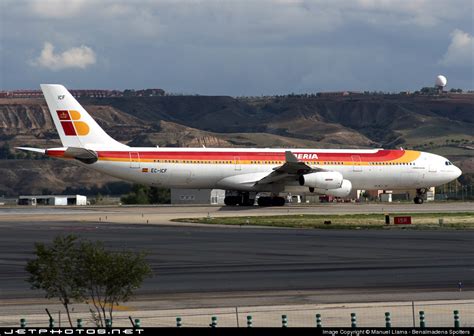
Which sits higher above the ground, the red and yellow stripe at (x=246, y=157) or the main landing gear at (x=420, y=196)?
the red and yellow stripe at (x=246, y=157)

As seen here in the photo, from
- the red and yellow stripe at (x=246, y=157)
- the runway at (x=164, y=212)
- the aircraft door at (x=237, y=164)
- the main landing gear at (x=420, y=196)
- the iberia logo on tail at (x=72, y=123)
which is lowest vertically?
the runway at (x=164, y=212)

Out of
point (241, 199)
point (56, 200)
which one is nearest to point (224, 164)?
point (241, 199)

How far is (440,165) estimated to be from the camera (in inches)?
3725

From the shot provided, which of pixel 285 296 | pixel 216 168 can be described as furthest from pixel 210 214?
pixel 285 296

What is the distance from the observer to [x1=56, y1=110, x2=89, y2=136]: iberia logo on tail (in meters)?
83.6

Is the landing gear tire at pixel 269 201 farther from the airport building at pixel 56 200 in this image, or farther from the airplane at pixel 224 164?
the airport building at pixel 56 200

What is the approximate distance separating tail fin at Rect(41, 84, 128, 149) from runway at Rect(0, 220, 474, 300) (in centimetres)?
1589

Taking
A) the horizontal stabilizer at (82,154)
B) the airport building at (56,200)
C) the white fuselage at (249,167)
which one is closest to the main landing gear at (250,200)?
the white fuselage at (249,167)

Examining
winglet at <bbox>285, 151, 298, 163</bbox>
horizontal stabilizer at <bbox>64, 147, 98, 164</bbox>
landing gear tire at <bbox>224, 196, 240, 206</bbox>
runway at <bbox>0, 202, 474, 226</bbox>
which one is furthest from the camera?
landing gear tire at <bbox>224, 196, 240, 206</bbox>

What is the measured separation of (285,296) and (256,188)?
52.6 meters

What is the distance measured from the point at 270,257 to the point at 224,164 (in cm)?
3852

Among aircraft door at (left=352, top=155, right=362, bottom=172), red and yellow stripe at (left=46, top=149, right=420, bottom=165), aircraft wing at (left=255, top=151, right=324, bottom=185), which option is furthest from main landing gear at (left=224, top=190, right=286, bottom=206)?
aircraft door at (left=352, top=155, right=362, bottom=172)

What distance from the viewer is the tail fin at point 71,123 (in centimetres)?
8369

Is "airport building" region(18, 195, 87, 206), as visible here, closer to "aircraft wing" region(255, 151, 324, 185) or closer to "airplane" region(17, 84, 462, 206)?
"airplane" region(17, 84, 462, 206)
